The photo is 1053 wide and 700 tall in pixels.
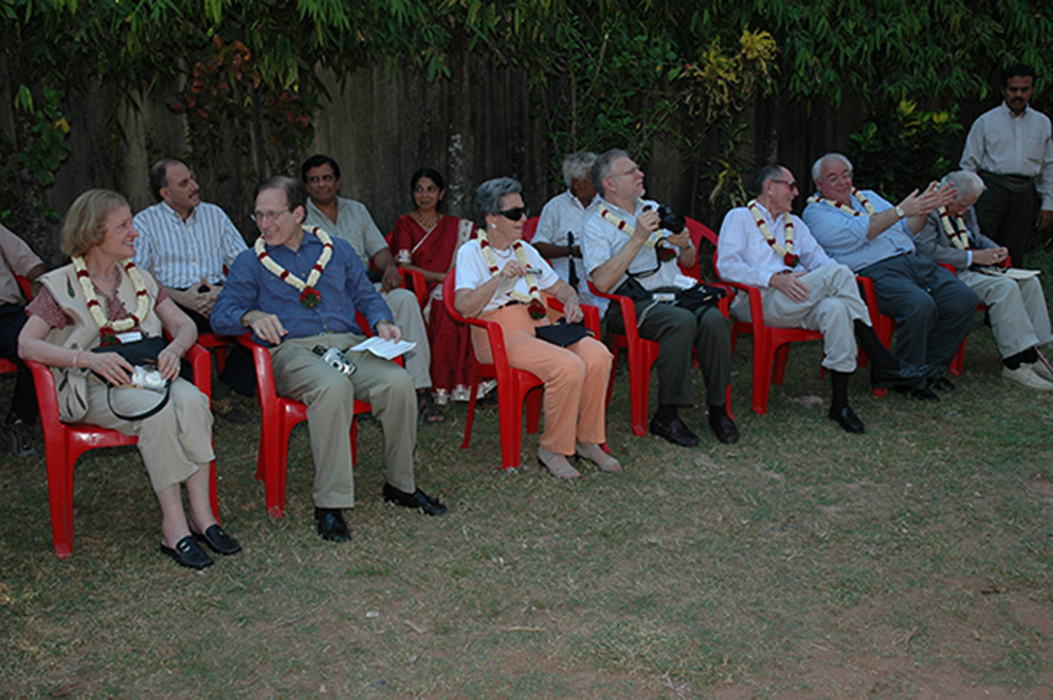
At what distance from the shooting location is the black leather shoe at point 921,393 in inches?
209

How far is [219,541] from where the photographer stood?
11.5ft

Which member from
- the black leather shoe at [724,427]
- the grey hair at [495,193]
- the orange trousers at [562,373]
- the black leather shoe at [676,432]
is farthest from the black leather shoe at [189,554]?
the black leather shoe at [724,427]

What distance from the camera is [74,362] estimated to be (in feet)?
11.2

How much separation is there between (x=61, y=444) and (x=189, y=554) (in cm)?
60

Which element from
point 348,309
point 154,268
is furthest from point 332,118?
point 348,309

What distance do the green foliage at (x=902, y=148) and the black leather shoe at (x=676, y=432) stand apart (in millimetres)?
4641

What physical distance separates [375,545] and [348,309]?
109cm

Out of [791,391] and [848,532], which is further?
[791,391]

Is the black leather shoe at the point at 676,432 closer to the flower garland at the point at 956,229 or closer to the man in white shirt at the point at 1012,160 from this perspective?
the flower garland at the point at 956,229

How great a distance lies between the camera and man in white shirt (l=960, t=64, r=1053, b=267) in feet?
22.3

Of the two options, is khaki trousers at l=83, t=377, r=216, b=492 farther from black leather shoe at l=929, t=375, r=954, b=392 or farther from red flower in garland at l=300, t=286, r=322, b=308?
black leather shoe at l=929, t=375, r=954, b=392

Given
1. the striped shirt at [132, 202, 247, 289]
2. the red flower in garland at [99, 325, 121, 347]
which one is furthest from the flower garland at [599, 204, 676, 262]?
the red flower in garland at [99, 325, 121, 347]

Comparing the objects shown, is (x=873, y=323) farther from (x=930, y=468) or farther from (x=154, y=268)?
(x=154, y=268)

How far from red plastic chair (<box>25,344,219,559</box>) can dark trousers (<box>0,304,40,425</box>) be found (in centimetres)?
102
